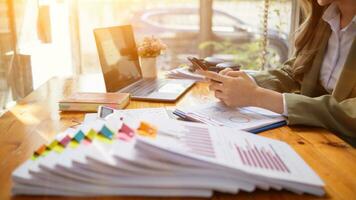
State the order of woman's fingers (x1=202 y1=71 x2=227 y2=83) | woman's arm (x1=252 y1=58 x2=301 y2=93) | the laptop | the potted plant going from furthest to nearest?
the potted plant < woman's arm (x1=252 y1=58 x2=301 y2=93) < the laptop < woman's fingers (x1=202 y1=71 x2=227 y2=83)

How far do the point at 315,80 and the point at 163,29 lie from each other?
78.3 inches

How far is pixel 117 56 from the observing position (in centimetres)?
157

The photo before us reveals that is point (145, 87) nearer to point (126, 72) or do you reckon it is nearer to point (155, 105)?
point (126, 72)

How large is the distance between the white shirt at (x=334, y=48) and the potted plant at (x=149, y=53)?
2.32 feet

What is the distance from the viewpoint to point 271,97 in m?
1.15

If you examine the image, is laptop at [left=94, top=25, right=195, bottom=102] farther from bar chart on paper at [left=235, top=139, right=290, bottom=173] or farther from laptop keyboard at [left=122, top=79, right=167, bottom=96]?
bar chart on paper at [left=235, top=139, right=290, bottom=173]

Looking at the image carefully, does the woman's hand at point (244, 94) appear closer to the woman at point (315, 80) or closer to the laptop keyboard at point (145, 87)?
the woman at point (315, 80)

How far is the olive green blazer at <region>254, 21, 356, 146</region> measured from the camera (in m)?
1.11

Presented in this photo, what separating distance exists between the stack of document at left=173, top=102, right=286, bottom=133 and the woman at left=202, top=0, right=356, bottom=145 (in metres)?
0.03

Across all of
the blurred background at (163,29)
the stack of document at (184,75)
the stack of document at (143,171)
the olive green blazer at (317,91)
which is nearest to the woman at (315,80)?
the olive green blazer at (317,91)

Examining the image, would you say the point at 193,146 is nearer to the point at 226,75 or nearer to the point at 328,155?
the point at 328,155

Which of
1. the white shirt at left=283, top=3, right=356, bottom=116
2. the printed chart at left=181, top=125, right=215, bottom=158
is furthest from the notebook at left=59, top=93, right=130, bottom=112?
the white shirt at left=283, top=3, right=356, bottom=116

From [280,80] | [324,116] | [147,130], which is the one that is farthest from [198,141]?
[280,80]

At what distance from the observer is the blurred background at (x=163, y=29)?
2.20m
